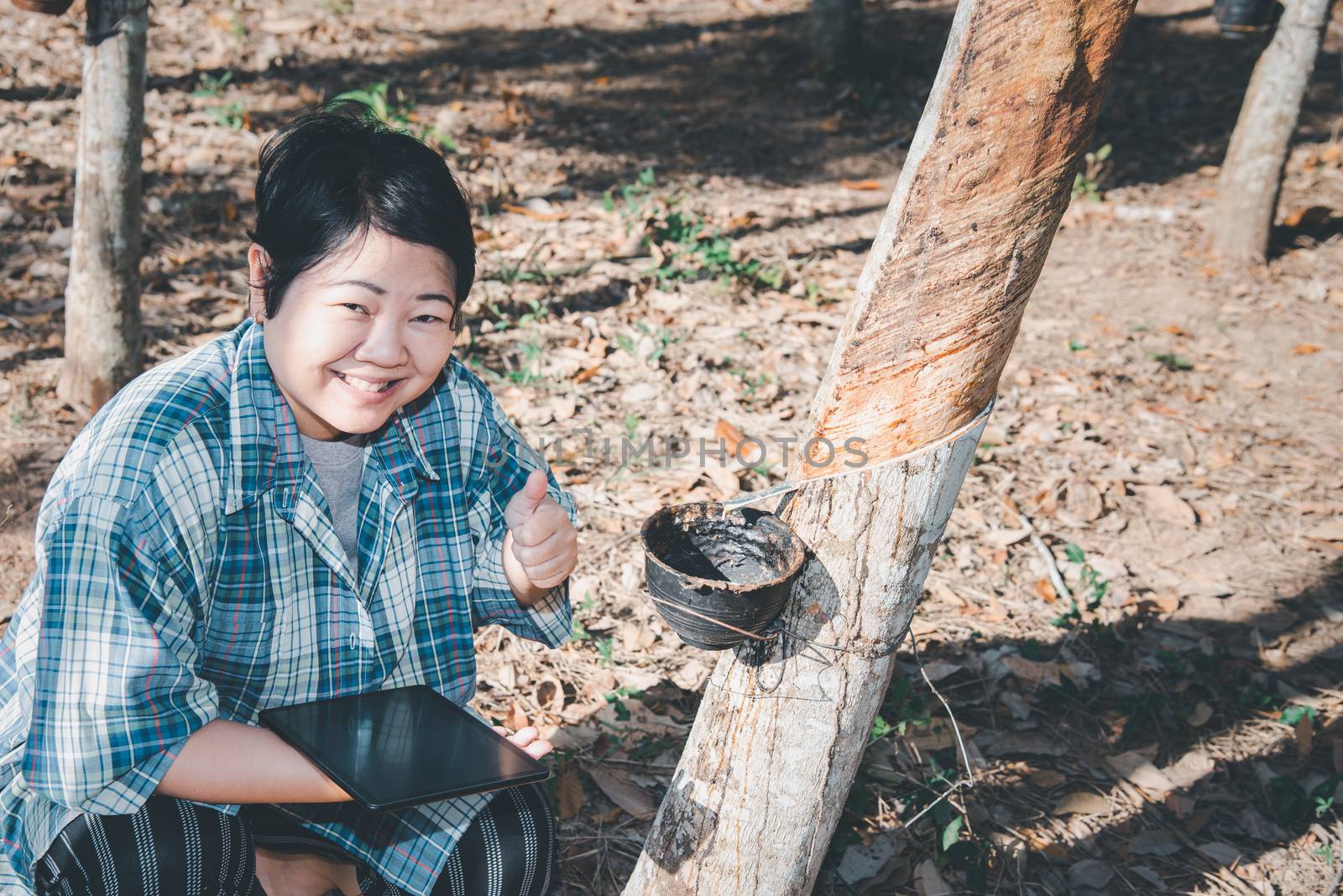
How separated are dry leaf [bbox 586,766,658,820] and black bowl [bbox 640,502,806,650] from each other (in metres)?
1.02

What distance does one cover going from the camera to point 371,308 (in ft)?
6.24

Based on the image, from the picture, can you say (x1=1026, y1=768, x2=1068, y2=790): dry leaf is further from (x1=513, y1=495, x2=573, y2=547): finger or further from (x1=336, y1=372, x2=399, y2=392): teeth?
(x1=336, y1=372, x2=399, y2=392): teeth

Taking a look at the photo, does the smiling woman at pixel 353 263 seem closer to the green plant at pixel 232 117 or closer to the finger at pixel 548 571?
the finger at pixel 548 571

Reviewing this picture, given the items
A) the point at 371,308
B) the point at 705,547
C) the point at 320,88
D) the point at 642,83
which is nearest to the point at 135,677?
the point at 371,308

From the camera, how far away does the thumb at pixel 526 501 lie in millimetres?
2125

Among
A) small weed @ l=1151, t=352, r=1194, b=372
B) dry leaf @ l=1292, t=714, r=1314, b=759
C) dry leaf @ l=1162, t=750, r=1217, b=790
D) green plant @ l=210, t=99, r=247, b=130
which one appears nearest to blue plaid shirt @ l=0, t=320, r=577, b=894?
dry leaf @ l=1162, t=750, r=1217, b=790

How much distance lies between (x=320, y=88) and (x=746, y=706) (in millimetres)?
6648

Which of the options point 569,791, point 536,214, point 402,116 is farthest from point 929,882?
point 402,116

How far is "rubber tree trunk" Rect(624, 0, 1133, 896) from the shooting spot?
5.44 ft

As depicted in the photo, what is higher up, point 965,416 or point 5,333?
point 965,416

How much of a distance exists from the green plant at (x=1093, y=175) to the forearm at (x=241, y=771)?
698cm

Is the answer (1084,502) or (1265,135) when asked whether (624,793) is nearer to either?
(1084,502)

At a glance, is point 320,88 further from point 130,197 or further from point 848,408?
point 848,408

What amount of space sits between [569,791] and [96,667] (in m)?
Result: 1.50
